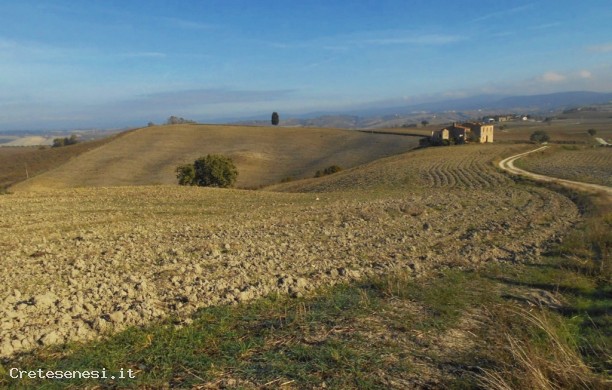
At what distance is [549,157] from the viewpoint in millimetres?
63719

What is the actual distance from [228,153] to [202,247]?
282ft

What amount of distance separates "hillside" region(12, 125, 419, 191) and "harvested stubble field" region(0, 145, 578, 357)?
158ft

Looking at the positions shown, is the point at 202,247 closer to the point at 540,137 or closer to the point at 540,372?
the point at 540,372

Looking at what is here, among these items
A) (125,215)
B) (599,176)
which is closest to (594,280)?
(125,215)


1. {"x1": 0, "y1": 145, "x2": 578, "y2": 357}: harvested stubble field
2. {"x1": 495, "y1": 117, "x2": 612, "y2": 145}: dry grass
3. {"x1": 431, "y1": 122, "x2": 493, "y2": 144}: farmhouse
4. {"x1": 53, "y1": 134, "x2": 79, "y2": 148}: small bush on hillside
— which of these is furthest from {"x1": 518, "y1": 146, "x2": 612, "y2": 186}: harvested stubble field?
{"x1": 53, "y1": 134, "x2": 79, "y2": 148}: small bush on hillside

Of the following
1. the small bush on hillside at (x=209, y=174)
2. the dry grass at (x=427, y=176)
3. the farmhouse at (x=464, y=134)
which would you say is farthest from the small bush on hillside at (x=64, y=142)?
the dry grass at (x=427, y=176)

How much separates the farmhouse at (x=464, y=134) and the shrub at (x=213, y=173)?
54.0 metres

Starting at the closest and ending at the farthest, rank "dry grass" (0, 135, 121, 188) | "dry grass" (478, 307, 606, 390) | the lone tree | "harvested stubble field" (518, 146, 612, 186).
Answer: "dry grass" (478, 307, 606, 390) < "harvested stubble field" (518, 146, 612, 186) < "dry grass" (0, 135, 121, 188) < the lone tree

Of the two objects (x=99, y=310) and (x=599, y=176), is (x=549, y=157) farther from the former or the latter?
(x=99, y=310)

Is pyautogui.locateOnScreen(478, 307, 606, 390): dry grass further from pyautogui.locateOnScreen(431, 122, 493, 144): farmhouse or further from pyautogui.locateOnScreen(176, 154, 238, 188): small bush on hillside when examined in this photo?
pyautogui.locateOnScreen(431, 122, 493, 144): farmhouse

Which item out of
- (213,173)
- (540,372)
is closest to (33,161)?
(213,173)

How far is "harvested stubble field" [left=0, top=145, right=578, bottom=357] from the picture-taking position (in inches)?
297

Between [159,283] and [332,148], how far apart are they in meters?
95.8

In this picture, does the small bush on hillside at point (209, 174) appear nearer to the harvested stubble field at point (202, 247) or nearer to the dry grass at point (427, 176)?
the dry grass at point (427, 176)
